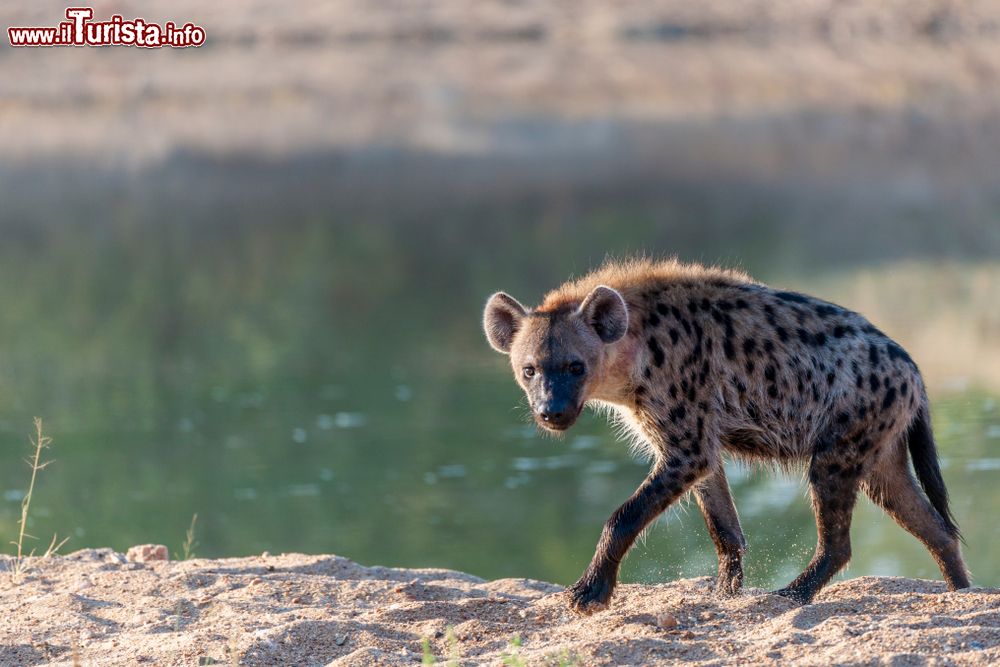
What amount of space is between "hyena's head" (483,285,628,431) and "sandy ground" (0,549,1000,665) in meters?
0.72

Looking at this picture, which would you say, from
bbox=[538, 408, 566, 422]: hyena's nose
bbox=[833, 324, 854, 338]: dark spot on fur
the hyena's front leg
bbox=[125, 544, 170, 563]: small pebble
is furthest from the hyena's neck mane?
bbox=[125, 544, 170, 563]: small pebble

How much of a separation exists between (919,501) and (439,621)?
197 cm

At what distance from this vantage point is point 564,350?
566 cm

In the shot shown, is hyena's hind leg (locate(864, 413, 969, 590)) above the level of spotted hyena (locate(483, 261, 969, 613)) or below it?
below

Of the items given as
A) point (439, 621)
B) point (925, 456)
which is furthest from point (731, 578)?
point (439, 621)

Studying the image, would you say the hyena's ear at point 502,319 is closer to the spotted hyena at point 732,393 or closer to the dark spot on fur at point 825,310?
the spotted hyena at point 732,393

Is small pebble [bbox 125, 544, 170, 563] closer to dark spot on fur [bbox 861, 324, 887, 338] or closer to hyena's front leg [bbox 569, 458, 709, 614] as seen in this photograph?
hyena's front leg [bbox 569, 458, 709, 614]

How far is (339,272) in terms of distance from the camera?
2025 cm

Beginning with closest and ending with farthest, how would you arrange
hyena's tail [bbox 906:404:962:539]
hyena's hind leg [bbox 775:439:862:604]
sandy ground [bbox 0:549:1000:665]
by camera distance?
1. sandy ground [bbox 0:549:1000:665]
2. hyena's hind leg [bbox 775:439:862:604]
3. hyena's tail [bbox 906:404:962:539]

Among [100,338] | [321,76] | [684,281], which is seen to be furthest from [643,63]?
[684,281]

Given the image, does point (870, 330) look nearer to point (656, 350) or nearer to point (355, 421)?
point (656, 350)

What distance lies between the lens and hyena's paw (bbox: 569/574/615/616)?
5.46 m

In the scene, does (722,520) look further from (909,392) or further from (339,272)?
(339,272)

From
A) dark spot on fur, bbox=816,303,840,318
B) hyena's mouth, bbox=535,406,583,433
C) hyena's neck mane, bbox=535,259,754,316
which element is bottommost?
hyena's mouth, bbox=535,406,583,433
